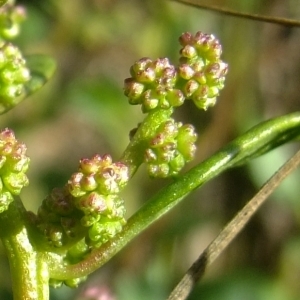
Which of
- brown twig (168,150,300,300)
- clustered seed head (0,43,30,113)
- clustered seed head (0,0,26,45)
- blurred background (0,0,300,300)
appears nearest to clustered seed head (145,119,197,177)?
brown twig (168,150,300,300)

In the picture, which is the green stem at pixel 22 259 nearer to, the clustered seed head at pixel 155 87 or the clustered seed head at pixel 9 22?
the clustered seed head at pixel 155 87

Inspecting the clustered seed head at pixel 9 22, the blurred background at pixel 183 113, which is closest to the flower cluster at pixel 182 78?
the clustered seed head at pixel 9 22

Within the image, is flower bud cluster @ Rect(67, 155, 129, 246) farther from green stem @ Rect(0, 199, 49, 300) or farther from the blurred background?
the blurred background

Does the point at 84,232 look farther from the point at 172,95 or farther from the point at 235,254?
the point at 235,254

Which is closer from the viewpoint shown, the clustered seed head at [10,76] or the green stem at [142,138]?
the green stem at [142,138]

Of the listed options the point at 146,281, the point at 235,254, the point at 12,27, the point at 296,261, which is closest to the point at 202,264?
the point at 12,27

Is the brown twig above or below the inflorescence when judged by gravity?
below
